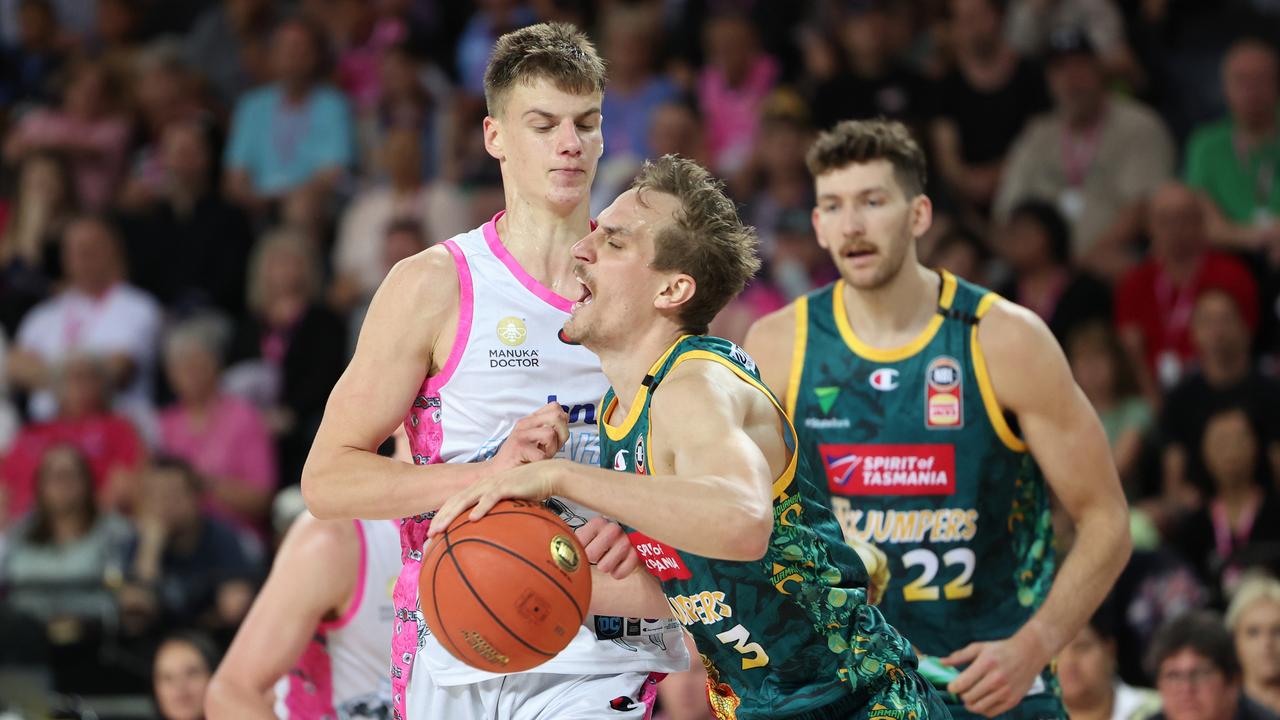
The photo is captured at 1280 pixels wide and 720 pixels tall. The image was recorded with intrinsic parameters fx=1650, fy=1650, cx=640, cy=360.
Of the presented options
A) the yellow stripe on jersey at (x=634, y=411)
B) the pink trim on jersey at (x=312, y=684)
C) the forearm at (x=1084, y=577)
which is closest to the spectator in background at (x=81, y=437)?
the pink trim on jersey at (x=312, y=684)

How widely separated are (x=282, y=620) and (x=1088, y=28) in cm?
745

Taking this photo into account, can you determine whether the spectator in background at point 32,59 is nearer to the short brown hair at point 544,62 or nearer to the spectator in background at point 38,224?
the spectator in background at point 38,224

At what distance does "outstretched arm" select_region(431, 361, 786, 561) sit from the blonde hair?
13.9 feet

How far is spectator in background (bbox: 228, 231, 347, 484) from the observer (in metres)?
10.6

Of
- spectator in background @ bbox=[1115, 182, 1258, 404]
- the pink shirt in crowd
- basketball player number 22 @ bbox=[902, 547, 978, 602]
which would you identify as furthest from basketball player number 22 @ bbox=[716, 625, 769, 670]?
the pink shirt in crowd

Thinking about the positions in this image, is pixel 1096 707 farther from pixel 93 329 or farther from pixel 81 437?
pixel 93 329

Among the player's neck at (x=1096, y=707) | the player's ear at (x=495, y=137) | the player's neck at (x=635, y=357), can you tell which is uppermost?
the player's ear at (x=495, y=137)

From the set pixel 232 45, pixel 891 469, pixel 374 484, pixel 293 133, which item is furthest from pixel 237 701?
pixel 232 45

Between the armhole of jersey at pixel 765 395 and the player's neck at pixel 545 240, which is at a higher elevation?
the player's neck at pixel 545 240

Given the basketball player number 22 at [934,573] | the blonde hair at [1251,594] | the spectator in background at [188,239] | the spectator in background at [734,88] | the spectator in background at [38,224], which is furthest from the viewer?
the spectator in background at [38,224]

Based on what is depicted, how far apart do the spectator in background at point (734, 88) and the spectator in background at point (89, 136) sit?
4785mm

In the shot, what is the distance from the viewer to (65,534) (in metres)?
9.70

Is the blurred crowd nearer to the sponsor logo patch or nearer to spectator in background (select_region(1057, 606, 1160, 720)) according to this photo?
spectator in background (select_region(1057, 606, 1160, 720))

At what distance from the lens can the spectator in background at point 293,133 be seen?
Result: 1230 cm
